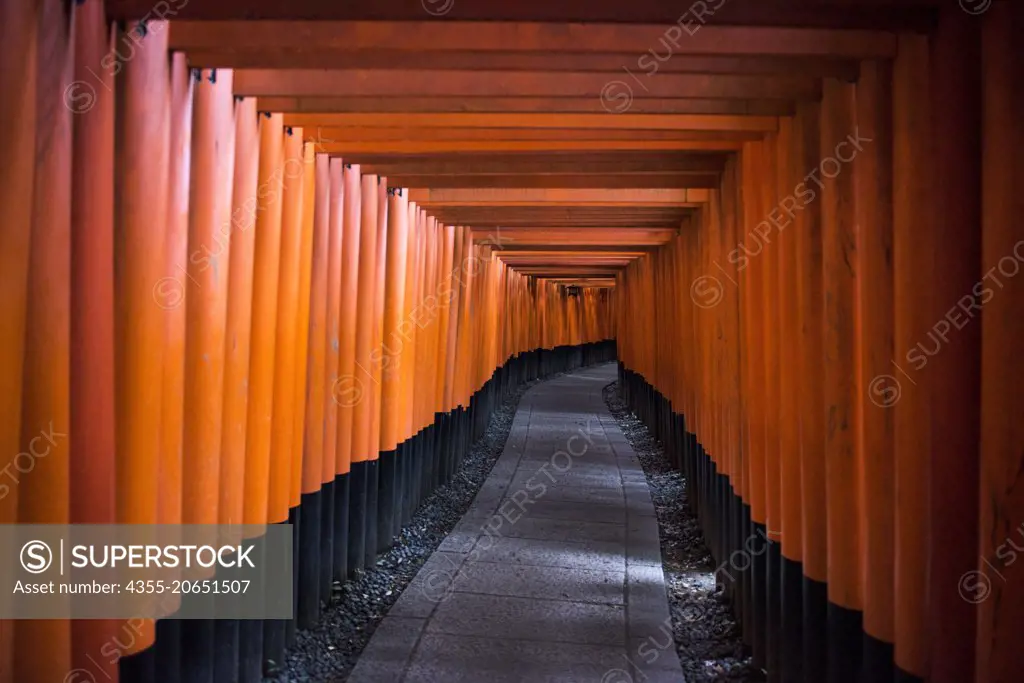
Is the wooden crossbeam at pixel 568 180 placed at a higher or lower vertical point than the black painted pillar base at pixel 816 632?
higher

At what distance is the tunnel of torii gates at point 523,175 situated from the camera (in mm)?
2557

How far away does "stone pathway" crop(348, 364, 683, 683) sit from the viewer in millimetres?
4805

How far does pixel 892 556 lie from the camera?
3104 mm

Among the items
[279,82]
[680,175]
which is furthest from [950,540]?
[680,175]

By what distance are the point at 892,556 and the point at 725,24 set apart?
7.16 ft

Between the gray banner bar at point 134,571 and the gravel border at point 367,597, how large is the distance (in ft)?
2.01

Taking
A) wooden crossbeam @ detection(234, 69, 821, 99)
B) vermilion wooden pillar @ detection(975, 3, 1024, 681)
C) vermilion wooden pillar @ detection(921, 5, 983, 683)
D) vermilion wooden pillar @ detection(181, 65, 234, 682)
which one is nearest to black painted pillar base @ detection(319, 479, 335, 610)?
vermilion wooden pillar @ detection(181, 65, 234, 682)

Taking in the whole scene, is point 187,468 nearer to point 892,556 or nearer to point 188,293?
point 188,293

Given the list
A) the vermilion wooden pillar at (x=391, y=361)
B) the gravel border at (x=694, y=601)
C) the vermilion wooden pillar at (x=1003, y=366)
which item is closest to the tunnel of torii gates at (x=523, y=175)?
the vermilion wooden pillar at (x=1003, y=366)

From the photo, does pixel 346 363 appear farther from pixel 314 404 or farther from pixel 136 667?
pixel 136 667

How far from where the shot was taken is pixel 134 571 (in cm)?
304

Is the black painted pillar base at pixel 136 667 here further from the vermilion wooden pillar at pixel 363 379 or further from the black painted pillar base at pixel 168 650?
the vermilion wooden pillar at pixel 363 379

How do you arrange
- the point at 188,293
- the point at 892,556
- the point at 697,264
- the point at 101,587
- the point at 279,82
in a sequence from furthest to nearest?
the point at 697,264
the point at 279,82
the point at 188,293
the point at 892,556
the point at 101,587

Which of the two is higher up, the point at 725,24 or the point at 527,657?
the point at 725,24
